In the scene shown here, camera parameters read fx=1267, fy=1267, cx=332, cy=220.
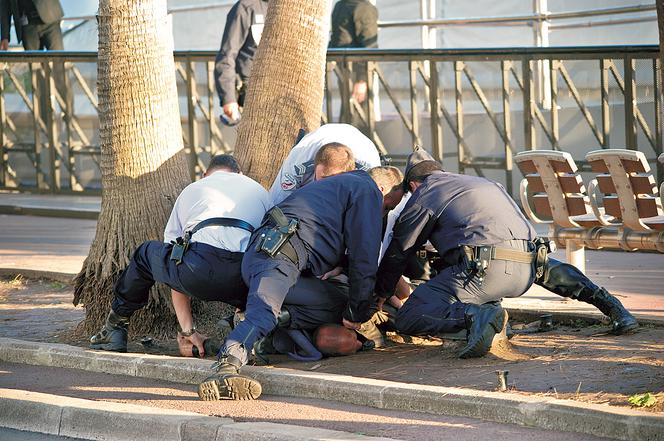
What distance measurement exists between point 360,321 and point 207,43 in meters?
11.7

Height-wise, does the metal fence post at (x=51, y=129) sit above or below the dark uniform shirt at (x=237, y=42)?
below

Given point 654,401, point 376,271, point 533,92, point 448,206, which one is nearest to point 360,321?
point 376,271

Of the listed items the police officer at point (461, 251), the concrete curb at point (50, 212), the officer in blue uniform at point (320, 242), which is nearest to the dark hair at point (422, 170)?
the police officer at point (461, 251)

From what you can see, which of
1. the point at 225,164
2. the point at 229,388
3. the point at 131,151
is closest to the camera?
the point at 229,388

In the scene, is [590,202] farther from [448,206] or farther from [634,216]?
[448,206]

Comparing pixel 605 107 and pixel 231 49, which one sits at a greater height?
pixel 231 49

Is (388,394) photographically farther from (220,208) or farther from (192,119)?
(192,119)

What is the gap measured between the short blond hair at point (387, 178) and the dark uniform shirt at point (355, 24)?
775 centimetres

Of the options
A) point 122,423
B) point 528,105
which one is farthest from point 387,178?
point 528,105

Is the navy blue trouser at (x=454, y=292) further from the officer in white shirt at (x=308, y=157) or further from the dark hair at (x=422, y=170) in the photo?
the officer in white shirt at (x=308, y=157)

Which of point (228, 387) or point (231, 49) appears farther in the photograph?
point (231, 49)

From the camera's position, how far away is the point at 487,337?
278 inches

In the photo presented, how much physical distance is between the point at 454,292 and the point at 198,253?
5.11 ft

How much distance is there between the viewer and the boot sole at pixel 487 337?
7059 mm
